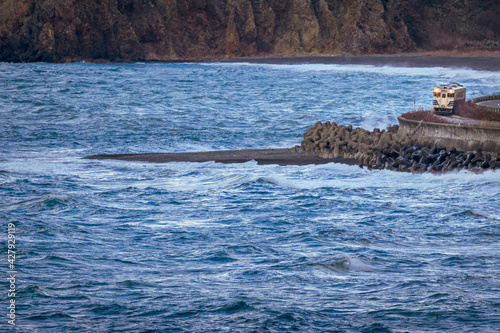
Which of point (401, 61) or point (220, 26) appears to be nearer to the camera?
point (401, 61)

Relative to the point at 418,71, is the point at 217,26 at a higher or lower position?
higher

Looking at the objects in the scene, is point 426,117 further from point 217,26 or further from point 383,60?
point 217,26

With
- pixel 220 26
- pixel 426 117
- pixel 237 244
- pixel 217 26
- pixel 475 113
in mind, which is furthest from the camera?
pixel 217 26

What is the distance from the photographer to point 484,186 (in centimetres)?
2173

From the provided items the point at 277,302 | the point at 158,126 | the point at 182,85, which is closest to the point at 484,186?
the point at 277,302

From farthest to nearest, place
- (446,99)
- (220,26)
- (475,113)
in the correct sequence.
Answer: (220,26), (446,99), (475,113)

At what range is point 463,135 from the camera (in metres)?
24.5

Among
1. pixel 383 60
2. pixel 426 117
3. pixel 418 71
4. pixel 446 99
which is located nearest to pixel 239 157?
pixel 426 117

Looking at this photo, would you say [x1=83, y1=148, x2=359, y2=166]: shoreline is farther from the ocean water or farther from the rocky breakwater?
the ocean water

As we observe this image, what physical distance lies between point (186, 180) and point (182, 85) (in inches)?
1866

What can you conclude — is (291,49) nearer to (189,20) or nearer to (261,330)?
(189,20)

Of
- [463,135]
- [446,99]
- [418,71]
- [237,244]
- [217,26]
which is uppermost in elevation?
[217,26]

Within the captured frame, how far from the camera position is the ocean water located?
1206 cm

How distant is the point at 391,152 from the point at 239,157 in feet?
19.2
